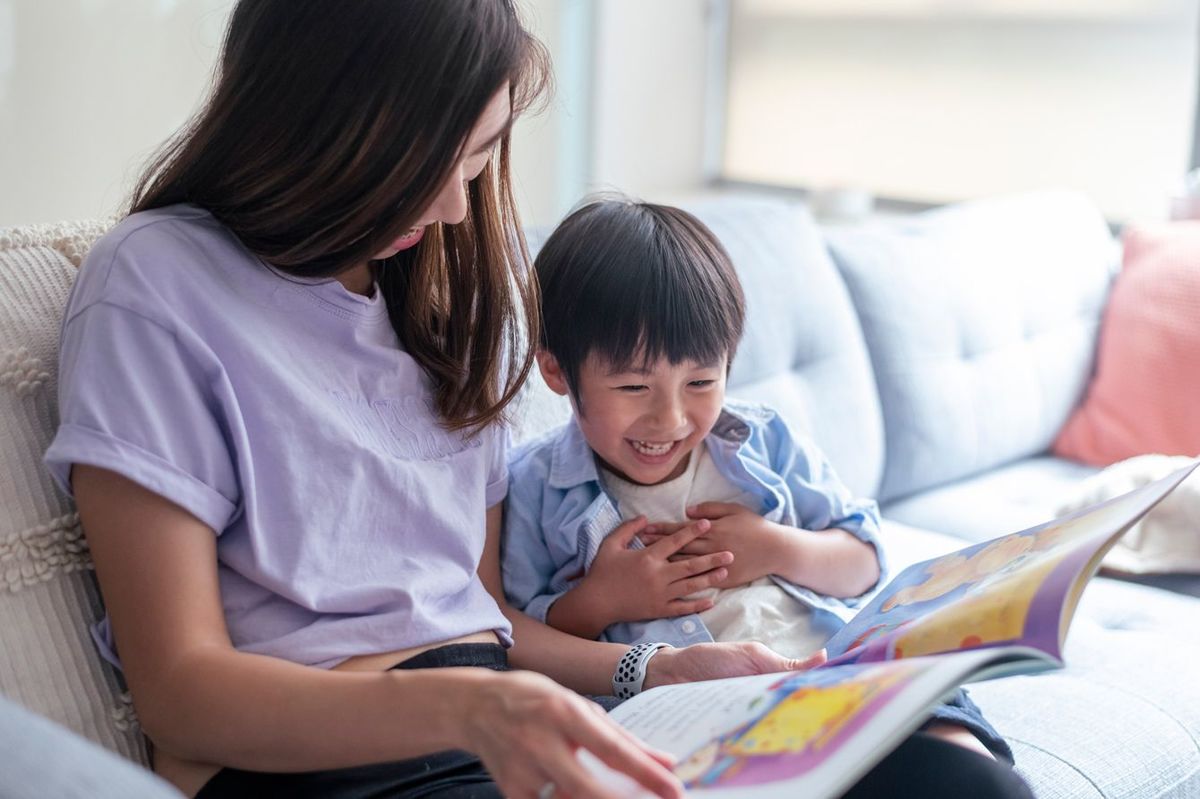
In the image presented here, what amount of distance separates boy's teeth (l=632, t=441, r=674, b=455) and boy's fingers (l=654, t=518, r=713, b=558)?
0.09 m

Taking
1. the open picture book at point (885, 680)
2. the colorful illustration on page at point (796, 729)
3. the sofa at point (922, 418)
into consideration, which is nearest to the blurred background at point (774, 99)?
the sofa at point (922, 418)

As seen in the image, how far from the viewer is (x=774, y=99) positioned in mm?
3947

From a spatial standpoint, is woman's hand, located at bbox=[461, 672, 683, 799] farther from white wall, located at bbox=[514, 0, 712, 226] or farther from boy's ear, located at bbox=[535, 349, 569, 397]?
white wall, located at bbox=[514, 0, 712, 226]

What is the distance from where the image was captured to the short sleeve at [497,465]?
4.17 ft

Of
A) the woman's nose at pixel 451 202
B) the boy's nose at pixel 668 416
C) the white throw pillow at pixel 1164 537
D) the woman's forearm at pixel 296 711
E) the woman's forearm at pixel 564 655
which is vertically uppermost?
the woman's nose at pixel 451 202

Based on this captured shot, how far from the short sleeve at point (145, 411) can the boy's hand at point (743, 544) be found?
0.52m

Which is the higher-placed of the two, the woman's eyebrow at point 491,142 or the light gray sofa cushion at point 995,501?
the woman's eyebrow at point 491,142

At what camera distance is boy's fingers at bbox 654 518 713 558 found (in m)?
1.30

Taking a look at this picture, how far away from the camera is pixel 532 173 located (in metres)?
3.82

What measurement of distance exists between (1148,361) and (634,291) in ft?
4.56

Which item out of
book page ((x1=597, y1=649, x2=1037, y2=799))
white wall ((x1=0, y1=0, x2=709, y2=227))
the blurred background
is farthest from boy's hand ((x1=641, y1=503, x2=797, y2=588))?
the blurred background

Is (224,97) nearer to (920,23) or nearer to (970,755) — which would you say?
(970,755)

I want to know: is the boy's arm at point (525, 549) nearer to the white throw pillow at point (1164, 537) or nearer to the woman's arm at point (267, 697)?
the woman's arm at point (267, 697)

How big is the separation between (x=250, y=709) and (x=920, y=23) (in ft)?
10.2
